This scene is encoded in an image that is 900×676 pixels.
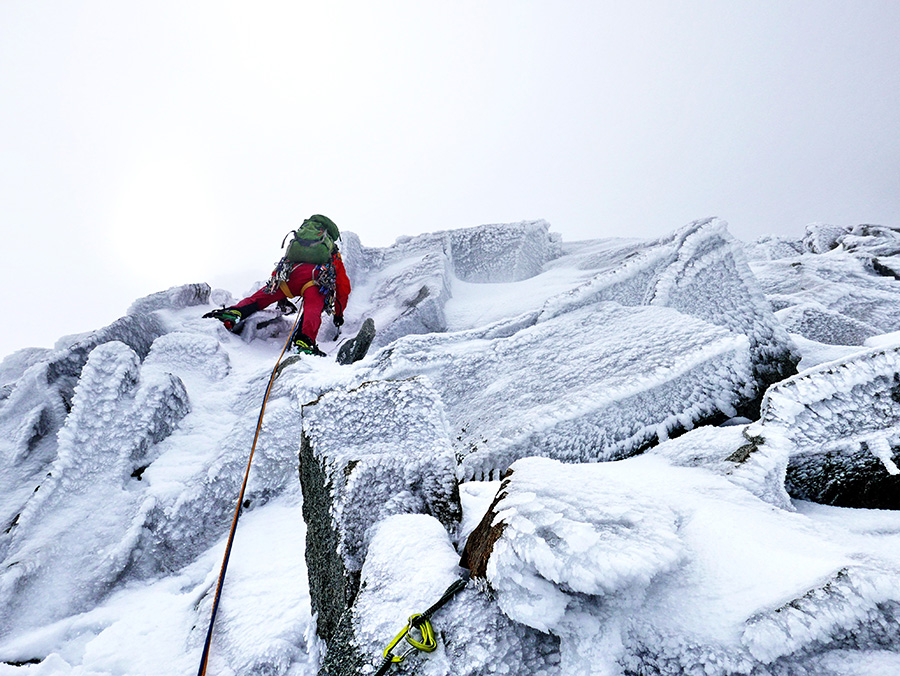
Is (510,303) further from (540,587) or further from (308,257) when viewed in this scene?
(540,587)

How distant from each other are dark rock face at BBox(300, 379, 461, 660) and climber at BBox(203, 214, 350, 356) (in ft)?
13.7

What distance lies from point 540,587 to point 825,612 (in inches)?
37.0

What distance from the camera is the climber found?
754 centimetres

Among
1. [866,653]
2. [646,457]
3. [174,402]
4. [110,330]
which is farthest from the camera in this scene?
[110,330]

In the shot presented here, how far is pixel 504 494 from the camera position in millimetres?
2166

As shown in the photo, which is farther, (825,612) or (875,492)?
(875,492)

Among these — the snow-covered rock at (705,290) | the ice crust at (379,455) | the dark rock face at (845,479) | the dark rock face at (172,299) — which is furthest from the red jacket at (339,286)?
the dark rock face at (845,479)

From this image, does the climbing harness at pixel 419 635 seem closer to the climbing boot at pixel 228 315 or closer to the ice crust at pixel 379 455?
the ice crust at pixel 379 455

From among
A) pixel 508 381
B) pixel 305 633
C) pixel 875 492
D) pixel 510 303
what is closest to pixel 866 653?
pixel 875 492

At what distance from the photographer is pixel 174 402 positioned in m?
5.24

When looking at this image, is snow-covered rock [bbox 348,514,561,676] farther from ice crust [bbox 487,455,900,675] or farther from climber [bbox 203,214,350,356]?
climber [bbox 203,214,350,356]

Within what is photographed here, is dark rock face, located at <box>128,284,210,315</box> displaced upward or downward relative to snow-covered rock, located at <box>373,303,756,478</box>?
upward

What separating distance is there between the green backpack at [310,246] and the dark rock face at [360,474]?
5.20 m

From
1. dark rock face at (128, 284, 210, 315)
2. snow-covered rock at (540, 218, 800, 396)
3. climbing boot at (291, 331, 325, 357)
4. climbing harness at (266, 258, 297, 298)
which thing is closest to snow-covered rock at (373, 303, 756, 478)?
snow-covered rock at (540, 218, 800, 396)
